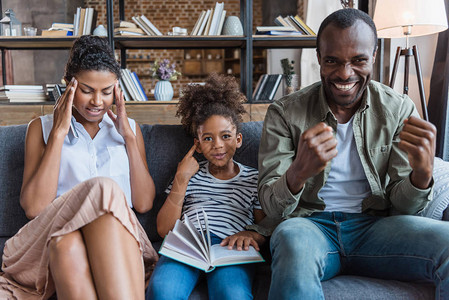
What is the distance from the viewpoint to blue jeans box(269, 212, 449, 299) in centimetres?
107

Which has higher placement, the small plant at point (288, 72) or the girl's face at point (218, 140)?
the small plant at point (288, 72)

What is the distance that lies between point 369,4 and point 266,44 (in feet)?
3.63

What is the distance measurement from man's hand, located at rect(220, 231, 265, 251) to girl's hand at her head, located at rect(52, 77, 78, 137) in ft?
2.17

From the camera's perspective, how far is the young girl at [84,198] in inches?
42.3

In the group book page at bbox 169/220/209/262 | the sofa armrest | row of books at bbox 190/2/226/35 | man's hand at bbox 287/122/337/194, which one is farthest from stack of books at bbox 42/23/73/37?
the sofa armrest

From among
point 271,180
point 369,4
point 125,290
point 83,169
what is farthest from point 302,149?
point 369,4

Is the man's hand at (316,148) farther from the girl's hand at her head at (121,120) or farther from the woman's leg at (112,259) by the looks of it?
the girl's hand at her head at (121,120)

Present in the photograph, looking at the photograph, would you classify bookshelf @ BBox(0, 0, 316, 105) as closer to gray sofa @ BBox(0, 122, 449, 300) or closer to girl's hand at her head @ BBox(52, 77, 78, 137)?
gray sofa @ BBox(0, 122, 449, 300)

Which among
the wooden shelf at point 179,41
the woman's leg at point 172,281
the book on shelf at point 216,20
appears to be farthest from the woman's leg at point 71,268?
the book on shelf at point 216,20

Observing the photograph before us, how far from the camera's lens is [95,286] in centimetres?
108

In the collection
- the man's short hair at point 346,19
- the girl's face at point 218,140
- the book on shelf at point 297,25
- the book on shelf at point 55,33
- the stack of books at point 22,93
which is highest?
the book on shelf at point 297,25

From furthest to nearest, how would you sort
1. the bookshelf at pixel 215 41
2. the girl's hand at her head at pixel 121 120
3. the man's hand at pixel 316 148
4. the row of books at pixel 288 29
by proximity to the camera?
1. the row of books at pixel 288 29
2. the bookshelf at pixel 215 41
3. the girl's hand at her head at pixel 121 120
4. the man's hand at pixel 316 148

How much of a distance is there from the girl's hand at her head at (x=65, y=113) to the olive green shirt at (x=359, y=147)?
672mm

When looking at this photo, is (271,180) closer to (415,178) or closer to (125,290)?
(415,178)
